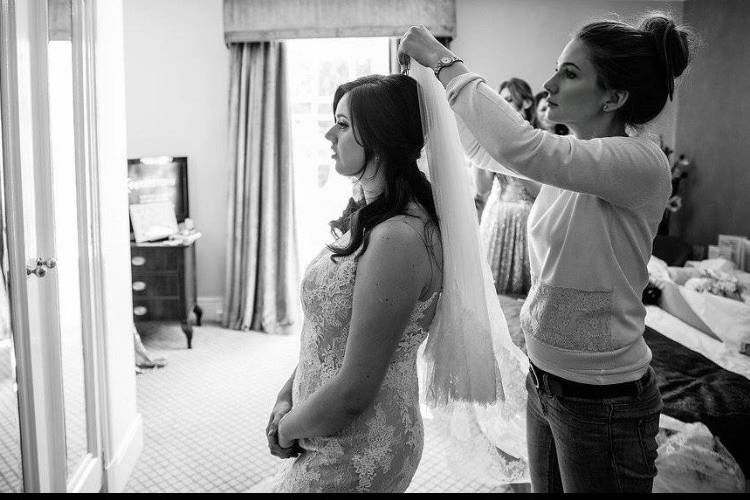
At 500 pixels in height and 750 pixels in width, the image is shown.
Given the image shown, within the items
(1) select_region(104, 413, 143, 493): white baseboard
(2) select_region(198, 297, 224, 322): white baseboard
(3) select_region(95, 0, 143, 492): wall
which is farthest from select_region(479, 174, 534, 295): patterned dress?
(2) select_region(198, 297, 224, 322): white baseboard

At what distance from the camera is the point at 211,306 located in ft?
16.3

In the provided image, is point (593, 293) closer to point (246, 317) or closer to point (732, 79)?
point (732, 79)

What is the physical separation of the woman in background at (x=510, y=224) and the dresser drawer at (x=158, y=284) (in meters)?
2.19

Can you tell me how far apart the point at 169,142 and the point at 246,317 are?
5.00 feet

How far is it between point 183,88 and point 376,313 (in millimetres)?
4294

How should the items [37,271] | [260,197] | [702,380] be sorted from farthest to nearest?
[260,197] → [702,380] → [37,271]

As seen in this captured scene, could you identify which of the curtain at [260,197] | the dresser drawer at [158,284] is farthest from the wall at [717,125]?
the dresser drawer at [158,284]

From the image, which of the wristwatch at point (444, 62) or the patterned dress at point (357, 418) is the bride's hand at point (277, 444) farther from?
the wristwatch at point (444, 62)

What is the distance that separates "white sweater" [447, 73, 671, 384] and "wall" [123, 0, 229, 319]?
408 centimetres

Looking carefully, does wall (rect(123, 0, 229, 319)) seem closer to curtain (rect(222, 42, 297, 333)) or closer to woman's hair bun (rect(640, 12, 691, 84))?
curtain (rect(222, 42, 297, 333))

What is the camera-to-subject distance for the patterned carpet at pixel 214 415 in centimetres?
243

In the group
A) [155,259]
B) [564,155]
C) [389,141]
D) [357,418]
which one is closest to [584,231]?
[564,155]

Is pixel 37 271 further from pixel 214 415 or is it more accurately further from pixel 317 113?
pixel 317 113

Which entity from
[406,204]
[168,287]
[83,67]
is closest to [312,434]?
[406,204]
